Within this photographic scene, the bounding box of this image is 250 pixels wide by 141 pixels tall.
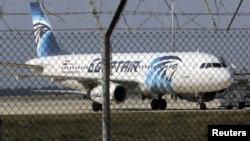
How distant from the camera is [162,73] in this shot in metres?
35.4

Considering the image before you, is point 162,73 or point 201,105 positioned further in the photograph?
point 162,73

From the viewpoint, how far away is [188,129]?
61.7ft

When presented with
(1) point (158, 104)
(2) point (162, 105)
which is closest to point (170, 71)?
(2) point (162, 105)

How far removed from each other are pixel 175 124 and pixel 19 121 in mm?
4752

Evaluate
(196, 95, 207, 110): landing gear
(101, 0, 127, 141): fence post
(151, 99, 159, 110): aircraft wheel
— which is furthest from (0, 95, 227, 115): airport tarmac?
(101, 0, 127, 141): fence post

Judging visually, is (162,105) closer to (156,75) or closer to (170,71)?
(156,75)

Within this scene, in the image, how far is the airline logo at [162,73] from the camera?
34.4m

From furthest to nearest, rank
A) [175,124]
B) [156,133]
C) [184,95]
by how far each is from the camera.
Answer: [184,95], [175,124], [156,133]

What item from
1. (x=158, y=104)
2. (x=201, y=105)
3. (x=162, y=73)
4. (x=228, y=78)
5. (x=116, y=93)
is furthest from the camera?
(x=158, y=104)

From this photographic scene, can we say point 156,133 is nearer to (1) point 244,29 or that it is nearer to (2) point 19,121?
(2) point 19,121

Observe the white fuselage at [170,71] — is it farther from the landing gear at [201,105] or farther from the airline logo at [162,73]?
the landing gear at [201,105]

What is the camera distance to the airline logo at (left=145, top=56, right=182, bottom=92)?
3444cm

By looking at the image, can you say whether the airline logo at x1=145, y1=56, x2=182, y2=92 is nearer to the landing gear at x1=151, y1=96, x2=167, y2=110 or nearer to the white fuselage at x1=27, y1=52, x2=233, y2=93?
the white fuselage at x1=27, y1=52, x2=233, y2=93

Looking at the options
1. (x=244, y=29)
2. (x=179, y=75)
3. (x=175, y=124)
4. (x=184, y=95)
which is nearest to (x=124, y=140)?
(x=175, y=124)
